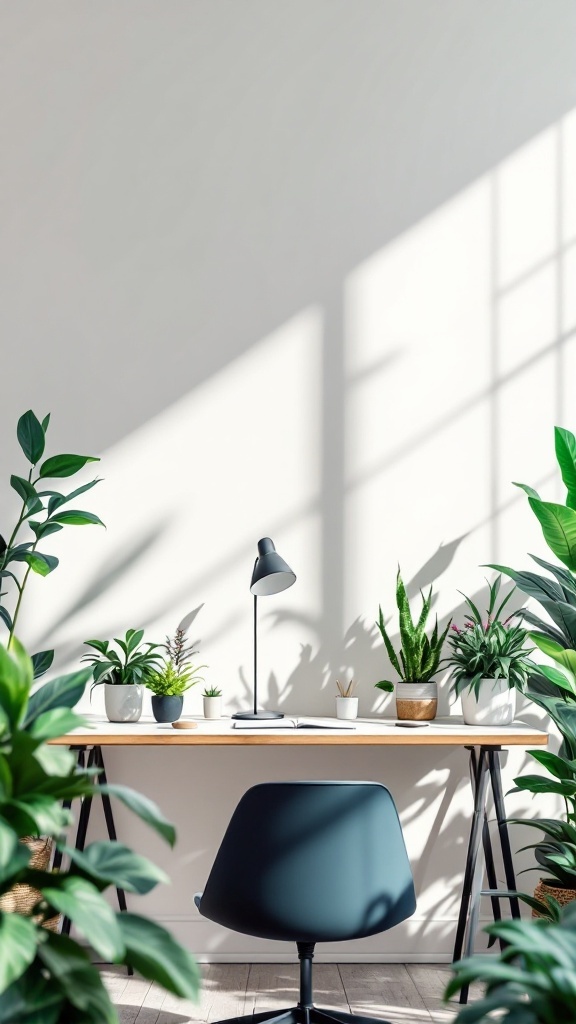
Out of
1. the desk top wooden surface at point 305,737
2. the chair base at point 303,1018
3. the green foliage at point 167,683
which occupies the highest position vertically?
the green foliage at point 167,683

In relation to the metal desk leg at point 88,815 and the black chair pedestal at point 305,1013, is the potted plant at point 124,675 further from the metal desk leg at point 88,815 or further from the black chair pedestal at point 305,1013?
the black chair pedestal at point 305,1013

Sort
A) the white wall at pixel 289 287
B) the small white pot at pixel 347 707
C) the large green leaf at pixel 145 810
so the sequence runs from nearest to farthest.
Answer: the large green leaf at pixel 145 810
the small white pot at pixel 347 707
the white wall at pixel 289 287

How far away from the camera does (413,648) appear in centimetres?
321

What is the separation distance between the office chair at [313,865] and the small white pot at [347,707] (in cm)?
94

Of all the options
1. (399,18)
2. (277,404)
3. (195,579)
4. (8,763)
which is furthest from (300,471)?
(8,763)

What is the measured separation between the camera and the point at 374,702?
11.1ft

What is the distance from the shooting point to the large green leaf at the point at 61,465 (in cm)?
314

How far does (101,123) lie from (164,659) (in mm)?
2022

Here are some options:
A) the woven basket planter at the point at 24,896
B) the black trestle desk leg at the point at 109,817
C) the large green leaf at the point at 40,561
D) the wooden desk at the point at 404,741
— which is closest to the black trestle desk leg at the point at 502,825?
the wooden desk at the point at 404,741

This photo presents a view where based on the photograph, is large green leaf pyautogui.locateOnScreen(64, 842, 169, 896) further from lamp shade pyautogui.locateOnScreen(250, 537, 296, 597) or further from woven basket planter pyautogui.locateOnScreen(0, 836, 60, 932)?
lamp shade pyautogui.locateOnScreen(250, 537, 296, 597)

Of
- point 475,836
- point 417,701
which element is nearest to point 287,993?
point 475,836

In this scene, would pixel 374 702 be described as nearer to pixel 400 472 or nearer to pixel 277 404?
pixel 400 472

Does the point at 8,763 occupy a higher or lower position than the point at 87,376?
lower

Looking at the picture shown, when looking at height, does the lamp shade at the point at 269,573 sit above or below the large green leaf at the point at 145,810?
above
